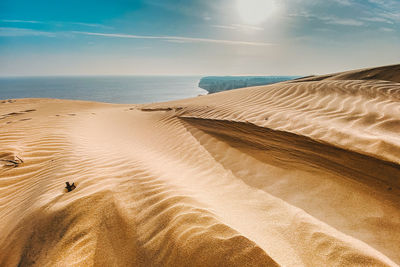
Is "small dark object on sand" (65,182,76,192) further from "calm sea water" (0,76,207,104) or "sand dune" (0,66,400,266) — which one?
"calm sea water" (0,76,207,104)

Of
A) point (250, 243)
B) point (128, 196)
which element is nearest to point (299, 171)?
point (250, 243)

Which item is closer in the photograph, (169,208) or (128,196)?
(169,208)

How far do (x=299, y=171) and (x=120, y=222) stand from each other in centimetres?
247

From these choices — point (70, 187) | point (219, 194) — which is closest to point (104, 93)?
point (70, 187)

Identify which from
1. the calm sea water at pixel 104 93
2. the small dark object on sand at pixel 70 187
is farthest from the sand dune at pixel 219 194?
the calm sea water at pixel 104 93

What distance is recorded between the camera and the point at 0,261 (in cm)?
142

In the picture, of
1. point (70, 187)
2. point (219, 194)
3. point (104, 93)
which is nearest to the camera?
point (70, 187)

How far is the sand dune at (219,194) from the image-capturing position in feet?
4.56

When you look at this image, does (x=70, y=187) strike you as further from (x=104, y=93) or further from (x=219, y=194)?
(x=104, y=93)

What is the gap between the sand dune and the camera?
4.56 feet

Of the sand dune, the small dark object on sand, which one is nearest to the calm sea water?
the sand dune

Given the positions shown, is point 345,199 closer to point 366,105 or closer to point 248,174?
point 248,174

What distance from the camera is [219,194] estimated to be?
239 centimetres

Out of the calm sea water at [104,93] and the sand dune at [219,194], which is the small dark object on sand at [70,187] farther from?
the calm sea water at [104,93]
